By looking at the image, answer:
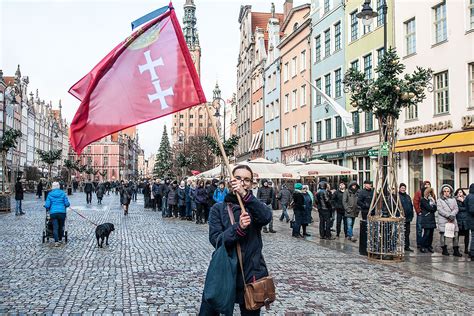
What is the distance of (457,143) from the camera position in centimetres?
2258

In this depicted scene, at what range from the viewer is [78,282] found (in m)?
9.57

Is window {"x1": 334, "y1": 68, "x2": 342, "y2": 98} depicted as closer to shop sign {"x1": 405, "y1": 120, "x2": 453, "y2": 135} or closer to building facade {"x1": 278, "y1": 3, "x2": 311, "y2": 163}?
building facade {"x1": 278, "y1": 3, "x2": 311, "y2": 163}

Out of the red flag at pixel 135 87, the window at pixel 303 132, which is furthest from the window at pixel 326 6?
the red flag at pixel 135 87

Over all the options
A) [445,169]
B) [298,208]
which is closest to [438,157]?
[445,169]

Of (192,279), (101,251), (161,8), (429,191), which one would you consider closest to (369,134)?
(429,191)

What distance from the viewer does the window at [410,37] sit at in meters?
27.9

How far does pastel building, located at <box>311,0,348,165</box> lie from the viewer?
3684 centimetres

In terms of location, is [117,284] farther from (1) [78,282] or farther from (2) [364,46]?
(2) [364,46]

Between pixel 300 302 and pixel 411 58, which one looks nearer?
pixel 300 302

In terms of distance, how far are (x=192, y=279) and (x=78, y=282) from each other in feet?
6.54

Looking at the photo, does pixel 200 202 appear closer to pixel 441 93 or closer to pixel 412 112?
pixel 412 112

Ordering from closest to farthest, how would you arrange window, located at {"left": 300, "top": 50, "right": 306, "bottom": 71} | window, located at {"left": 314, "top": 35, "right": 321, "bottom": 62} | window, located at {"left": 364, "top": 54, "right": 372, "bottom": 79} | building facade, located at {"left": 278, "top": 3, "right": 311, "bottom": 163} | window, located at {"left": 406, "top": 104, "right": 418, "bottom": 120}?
window, located at {"left": 406, "top": 104, "right": 418, "bottom": 120}
window, located at {"left": 364, "top": 54, "right": 372, "bottom": 79}
window, located at {"left": 314, "top": 35, "right": 321, "bottom": 62}
building facade, located at {"left": 278, "top": 3, "right": 311, "bottom": 163}
window, located at {"left": 300, "top": 50, "right": 306, "bottom": 71}

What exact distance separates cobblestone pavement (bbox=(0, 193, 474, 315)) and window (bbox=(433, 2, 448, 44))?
14.5 m

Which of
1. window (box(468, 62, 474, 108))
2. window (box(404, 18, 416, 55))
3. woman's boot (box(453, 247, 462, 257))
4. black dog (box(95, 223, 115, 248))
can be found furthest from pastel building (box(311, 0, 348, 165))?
black dog (box(95, 223, 115, 248))
